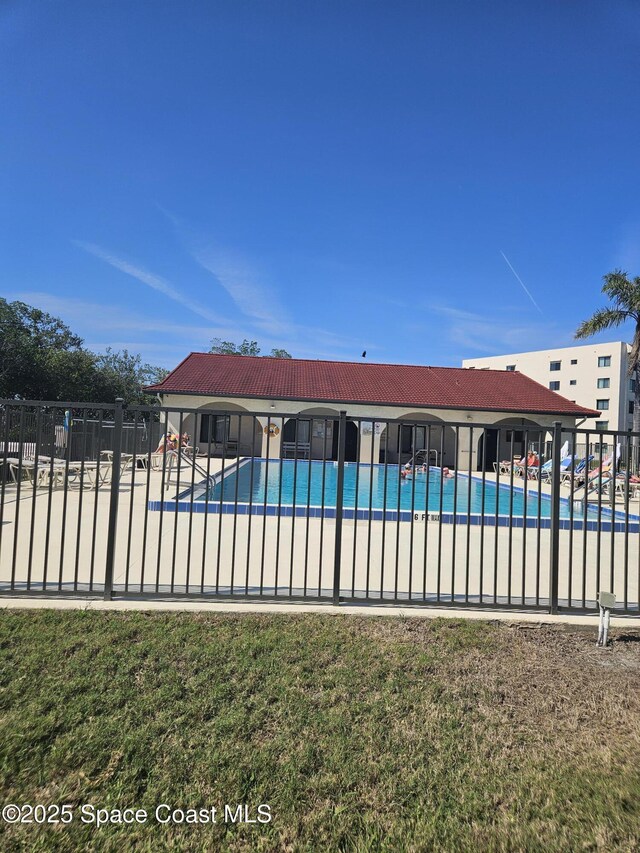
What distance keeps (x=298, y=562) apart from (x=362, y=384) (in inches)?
799

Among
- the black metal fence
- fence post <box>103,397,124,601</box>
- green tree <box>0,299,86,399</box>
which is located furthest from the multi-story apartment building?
fence post <box>103,397,124,601</box>

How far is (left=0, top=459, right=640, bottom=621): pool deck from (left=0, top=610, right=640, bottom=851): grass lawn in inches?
26.2

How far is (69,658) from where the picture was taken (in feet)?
9.94

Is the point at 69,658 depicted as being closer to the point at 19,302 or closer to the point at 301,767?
the point at 301,767

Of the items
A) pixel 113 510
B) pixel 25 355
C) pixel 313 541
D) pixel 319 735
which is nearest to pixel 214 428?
pixel 113 510

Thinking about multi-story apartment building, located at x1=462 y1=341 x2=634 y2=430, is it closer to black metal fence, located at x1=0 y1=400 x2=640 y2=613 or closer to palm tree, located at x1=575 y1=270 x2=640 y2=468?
palm tree, located at x1=575 y1=270 x2=640 y2=468

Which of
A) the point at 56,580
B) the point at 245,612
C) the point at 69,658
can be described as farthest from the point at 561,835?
the point at 56,580

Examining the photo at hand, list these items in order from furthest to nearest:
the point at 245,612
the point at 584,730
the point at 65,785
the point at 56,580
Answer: the point at 56,580, the point at 245,612, the point at 584,730, the point at 65,785

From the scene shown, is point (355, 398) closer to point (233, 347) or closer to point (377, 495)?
point (377, 495)

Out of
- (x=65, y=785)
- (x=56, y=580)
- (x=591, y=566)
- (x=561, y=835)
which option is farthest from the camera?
(x=591, y=566)

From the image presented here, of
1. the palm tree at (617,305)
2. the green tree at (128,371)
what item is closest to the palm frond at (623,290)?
the palm tree at (617,305)

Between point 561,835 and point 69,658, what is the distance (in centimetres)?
297

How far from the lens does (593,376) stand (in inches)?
2411

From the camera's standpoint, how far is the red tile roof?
22.6 m
